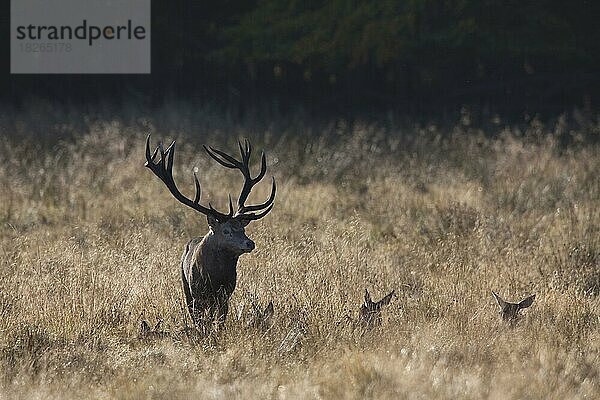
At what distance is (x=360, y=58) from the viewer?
18062mm

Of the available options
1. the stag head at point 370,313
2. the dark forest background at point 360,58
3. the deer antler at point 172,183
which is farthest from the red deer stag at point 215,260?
the dark forest background at point 360,58

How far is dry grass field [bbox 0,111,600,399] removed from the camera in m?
5.88

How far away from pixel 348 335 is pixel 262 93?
46.7 ft

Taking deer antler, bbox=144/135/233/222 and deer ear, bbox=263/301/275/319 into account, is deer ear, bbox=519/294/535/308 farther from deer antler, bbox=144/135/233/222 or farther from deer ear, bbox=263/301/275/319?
deer antler, bbox=144/135/233/222

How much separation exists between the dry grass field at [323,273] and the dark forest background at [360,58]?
4.09 meters

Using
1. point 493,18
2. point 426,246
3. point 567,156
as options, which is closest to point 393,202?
point 426,246

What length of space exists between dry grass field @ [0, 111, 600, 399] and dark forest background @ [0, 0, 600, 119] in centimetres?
409

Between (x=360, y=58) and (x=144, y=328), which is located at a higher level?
(x=360, y=58)

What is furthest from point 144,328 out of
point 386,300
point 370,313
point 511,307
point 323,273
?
point 511,307

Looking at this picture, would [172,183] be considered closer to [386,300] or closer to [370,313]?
[370,313]

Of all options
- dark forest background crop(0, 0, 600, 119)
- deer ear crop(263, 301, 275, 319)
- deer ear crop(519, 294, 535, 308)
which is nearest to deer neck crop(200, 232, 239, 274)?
deer ear crop(263, 301, 275, 319)

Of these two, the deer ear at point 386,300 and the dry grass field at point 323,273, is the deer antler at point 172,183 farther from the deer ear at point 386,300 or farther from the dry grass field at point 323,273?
the deer ear at point 386,300

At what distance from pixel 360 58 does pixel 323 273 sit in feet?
35.0

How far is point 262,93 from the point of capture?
→ 2041cm
